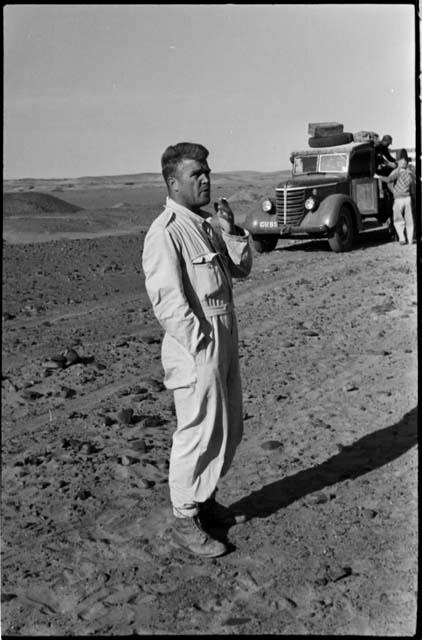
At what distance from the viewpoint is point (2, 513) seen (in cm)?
433

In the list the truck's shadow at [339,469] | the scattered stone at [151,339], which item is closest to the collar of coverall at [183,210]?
the truck's shadow at [339,469]

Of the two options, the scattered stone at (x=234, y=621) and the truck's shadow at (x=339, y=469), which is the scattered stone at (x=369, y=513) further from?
the scattered stone at (x=234, y=621)

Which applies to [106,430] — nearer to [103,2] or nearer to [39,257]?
[103,2]

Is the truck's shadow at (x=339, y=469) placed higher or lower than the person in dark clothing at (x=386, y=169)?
lower

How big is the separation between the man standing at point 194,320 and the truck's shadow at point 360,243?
32.3 ft

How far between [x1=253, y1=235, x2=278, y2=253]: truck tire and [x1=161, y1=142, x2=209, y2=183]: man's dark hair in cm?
1006

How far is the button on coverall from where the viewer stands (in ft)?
11.0

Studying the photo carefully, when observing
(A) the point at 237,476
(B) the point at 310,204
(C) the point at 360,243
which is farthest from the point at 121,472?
(C) the point at 360,243

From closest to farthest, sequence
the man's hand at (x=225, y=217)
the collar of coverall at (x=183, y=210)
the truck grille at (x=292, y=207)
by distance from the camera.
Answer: the collar of coverall at (x=183, y=210)
the man's hand at (x=225, y=217)
the truck grille at (x=292, y=207)

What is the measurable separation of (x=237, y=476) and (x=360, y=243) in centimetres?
998

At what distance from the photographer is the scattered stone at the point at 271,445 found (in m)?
5.05

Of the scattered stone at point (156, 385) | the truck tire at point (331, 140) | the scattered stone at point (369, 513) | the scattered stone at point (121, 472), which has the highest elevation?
the truck tire at point (331, 140)

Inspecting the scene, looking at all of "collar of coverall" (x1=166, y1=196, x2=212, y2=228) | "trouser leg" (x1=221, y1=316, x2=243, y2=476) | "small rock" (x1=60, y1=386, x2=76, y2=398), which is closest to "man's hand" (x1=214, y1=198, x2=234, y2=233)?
"collar of coverall" (x1=166, y1=196, x2=212, y2=228)

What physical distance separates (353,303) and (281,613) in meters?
5.97
